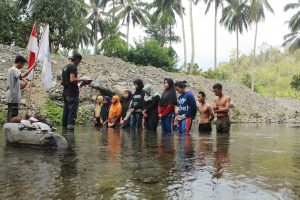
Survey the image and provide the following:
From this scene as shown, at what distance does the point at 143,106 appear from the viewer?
10469mm

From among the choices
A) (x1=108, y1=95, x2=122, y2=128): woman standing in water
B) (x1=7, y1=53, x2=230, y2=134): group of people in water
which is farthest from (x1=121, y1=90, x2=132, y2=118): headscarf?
(x1=108, y1=95, x2=122, y2=128): woman standing in water

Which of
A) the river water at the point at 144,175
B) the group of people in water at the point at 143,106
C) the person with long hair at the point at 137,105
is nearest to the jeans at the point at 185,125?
the group of people in water at the point at 143,106

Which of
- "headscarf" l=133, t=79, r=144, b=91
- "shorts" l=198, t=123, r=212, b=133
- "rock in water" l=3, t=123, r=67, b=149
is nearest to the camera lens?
"rock in water" l=3, t=123, r=67, b=149

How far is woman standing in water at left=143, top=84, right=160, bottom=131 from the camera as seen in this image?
10.1 metres

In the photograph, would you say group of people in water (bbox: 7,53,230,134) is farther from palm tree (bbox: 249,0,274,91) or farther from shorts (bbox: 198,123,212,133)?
palm tree (bbox: 249,0,274,91)

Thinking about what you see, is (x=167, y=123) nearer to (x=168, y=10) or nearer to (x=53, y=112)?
(x=53, y=112)

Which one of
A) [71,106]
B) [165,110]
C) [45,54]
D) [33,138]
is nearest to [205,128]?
[165,110]

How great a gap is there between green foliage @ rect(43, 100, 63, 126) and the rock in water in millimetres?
6505

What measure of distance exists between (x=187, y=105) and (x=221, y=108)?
1.02 meters

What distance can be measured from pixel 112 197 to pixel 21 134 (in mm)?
3404

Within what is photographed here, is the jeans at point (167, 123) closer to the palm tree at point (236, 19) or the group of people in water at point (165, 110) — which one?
the group of people in water at point (165, 110)

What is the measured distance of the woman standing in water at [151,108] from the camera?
33.3 feet

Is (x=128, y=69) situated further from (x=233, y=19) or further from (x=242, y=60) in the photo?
(x=242, y=60)

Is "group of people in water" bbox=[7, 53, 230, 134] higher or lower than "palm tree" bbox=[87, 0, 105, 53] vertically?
lower
